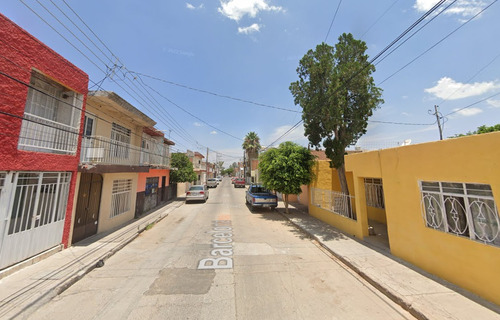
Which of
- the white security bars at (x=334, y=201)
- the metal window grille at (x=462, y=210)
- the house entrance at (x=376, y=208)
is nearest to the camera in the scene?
the metal window grille at (x=462, y=210)

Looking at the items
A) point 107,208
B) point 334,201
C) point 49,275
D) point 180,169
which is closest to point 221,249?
point 49,275

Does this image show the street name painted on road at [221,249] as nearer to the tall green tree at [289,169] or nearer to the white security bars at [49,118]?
the tall green tree at [289,169]

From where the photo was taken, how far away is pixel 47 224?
5891 mm

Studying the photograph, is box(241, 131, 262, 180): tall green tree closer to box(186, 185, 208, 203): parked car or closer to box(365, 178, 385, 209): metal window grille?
box(186, 185, 208, 203): parked car

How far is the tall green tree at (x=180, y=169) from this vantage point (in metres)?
18.6

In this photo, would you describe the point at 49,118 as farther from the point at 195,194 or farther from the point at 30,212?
the point at 195,194

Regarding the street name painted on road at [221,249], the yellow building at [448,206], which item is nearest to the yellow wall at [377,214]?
the yellow building at [448,206]

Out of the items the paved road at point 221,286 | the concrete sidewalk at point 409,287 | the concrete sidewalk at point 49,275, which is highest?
the concrete sidewalk at point 409,287

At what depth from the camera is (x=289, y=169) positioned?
11305 millimetres

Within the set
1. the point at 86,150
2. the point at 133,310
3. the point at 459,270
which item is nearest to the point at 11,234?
the point at 86,150

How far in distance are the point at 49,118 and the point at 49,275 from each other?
15.4 feet

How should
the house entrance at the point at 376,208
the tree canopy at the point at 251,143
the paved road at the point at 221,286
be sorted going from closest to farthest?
the paved road at the point at 221,286
the house entrance at the point at 376,208
the tree canopy at the point at 251,143

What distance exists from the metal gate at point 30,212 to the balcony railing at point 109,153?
1125 mm

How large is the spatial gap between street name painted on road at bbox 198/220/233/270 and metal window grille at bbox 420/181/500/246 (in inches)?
214
